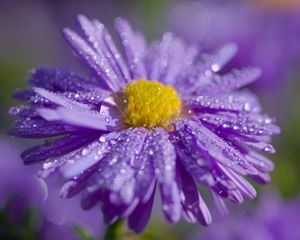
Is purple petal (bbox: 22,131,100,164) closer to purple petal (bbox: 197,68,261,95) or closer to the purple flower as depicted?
purple petal (bbox: 197,68,261,95)

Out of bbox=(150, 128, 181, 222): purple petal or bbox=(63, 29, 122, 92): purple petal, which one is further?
bbox=(63, 29, 122, 92): purple petal

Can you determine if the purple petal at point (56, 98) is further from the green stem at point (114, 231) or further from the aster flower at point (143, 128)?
the green stem at point (114, 231)

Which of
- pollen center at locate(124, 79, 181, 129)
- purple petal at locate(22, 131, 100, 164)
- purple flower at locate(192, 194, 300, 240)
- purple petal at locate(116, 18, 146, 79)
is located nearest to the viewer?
purple petal at locate(22, 131, 100, 164)

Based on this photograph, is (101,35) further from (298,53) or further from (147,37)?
(147,37)

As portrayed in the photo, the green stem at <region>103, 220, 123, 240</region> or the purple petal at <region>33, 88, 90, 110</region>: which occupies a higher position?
the purple petal at <region>33, 88, 90, 110</region>

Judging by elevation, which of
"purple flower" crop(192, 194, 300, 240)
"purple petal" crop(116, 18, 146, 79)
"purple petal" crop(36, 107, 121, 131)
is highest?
"purple petal" crop(116, 18, 146, 79)

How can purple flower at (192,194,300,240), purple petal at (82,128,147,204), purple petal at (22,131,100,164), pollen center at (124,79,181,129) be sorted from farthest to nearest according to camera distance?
purple flower at (192,194,300,240), pollen center at (124,79,181,129), purple petal at (22,131,100,164), purple petal at (82,128,147,204)

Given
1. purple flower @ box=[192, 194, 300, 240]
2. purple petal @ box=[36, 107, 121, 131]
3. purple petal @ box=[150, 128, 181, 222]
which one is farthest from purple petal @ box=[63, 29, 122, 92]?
purple flower @ box=[192, 194, 300, 240]

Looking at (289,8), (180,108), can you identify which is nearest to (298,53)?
(289,8)
